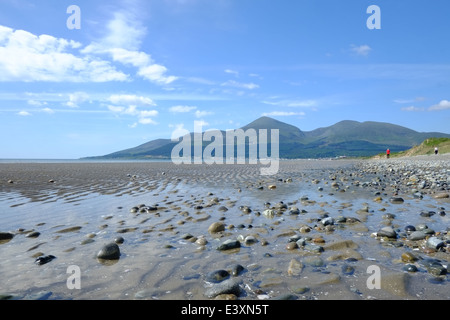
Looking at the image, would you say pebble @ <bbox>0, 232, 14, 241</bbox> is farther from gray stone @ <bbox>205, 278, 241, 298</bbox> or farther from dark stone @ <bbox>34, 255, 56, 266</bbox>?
gray stone @ <bbox>205, 278, 241, 298</bbox>

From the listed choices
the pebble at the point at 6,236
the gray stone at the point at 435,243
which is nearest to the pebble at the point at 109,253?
the pebble at the point at 6,236

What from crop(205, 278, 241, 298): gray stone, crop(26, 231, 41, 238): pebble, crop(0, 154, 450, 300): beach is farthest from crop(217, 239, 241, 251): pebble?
crop(26, 231, 41, 238): pebble

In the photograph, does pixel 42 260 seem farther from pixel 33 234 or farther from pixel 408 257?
pixel 408 257

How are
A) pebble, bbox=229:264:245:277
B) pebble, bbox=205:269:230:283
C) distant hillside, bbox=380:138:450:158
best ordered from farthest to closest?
distant hillside, bbox=380:138:450:158 < pebble, bbox=229:264:245:277 < pebble, bbox=205:269:230:283

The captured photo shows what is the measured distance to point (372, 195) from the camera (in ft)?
37.9

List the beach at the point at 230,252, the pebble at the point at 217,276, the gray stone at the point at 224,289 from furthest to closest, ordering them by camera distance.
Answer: the pebble at the point at 217,276
the beach at the point at 230,252
the gray stone at the point at 224,289

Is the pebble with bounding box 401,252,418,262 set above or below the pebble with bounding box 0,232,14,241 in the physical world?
above

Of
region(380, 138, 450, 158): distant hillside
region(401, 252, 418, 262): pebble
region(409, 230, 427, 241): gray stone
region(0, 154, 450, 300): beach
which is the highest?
region(380, 138, 450, 158): distant hillside

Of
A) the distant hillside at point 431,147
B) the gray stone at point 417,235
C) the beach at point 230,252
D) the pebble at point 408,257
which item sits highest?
the distant hillside at point 431,147

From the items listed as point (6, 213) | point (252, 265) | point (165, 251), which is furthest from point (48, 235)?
point (252, 265)

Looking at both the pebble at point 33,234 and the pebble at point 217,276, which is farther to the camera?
the pebble at point 33,234

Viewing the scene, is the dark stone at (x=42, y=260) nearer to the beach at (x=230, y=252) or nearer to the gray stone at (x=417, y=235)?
the beach at (x=230, y=252)
